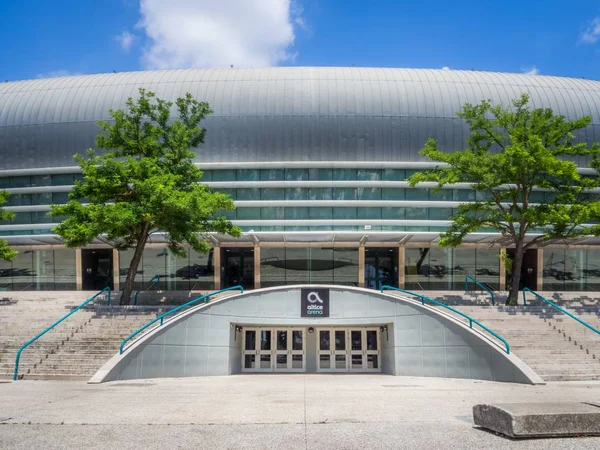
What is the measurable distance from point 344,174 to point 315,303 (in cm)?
1427

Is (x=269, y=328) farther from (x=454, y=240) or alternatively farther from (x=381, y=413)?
(x=381, y=413)

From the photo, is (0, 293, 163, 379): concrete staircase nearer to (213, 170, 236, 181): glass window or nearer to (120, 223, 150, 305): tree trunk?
(120, 223, 150, 305): tree trunk

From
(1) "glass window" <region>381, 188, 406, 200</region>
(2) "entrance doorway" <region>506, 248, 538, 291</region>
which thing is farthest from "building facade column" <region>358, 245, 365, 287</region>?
(2) "entrance doorway" <region>506, 248, 538, 291</region>

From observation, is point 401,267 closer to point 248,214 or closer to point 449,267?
point 449,267

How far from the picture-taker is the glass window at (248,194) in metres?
37.6

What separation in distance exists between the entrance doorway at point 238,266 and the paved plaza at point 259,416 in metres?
19.2

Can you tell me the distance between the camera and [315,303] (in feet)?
82.1

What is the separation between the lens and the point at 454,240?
94.7 feet

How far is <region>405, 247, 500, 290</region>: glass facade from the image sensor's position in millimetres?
36969

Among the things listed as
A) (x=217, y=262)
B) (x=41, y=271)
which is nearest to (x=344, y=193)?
(x=217, y=262)

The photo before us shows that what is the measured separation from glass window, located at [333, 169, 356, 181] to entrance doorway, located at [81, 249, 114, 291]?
47.4ft

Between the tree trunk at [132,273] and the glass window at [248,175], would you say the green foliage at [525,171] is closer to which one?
the glass window at [248,175]

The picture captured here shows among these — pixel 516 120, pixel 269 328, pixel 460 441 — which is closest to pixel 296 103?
pixel 516 120

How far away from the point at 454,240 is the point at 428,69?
53.9 ft
